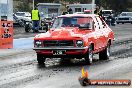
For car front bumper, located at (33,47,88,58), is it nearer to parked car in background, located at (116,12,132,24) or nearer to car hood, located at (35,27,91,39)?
car hood, located at (35,27,91,39)

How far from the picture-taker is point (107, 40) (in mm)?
16906

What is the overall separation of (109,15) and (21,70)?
4177 centimetres

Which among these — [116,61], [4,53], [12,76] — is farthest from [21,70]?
[4,53]

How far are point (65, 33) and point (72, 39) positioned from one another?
1.59 ft

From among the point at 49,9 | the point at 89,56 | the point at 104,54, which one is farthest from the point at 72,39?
the point at 49,9

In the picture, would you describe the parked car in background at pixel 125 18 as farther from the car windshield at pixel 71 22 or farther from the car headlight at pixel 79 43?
the car headlight at pixel 79 43

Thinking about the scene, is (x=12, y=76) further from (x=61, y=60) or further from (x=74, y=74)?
(x=61, y=60)

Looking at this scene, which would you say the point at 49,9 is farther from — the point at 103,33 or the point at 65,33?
the point at 65,33

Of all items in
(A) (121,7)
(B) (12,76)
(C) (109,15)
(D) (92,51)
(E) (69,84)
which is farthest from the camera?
(A) (121,7)

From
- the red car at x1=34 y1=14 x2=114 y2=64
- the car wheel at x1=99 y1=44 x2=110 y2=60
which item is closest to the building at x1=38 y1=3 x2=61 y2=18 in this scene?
the car wheel at x1=99 y1=44 x2=110 y2=60

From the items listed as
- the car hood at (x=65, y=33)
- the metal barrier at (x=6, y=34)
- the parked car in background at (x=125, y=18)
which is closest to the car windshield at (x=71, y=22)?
the car hood at (x=65, y=33)

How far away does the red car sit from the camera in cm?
1446

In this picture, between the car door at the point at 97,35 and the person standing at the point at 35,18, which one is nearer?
the car door at the point at 97,35

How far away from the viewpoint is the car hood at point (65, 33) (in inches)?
576
